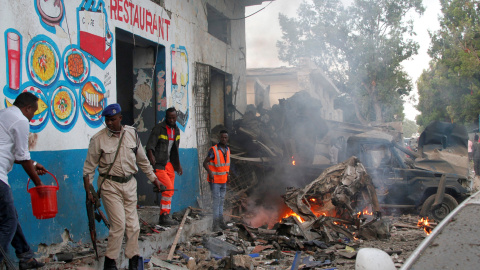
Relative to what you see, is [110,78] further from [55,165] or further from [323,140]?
[323,140]

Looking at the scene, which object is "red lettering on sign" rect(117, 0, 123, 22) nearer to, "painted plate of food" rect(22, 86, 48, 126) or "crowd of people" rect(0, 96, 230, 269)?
"painted plate of food" rect(22, 86, 48, 126)

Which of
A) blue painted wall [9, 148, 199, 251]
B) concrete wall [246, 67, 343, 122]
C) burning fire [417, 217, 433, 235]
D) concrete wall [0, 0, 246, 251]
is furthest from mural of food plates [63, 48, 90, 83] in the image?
concrete wall [246, 67, 343, 122]

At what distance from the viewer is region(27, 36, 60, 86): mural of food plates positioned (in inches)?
191

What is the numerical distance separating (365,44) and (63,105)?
2404cm

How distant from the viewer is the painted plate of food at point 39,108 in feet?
15.8

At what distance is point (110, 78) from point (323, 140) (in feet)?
26.7

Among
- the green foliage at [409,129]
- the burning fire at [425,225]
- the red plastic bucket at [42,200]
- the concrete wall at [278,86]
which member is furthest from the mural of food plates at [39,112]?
the green foliage at [409,129]

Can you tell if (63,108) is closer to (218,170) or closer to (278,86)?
(218,170)

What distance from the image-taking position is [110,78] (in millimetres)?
6348

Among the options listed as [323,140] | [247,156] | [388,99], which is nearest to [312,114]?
[323,140]

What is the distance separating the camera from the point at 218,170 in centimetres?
752

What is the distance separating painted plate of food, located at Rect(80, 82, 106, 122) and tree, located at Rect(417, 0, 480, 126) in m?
22.7

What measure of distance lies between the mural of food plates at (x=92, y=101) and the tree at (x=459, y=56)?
22736 mm

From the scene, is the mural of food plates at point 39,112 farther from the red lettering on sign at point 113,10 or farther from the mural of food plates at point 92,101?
the red lettering on sign at point 113,10
